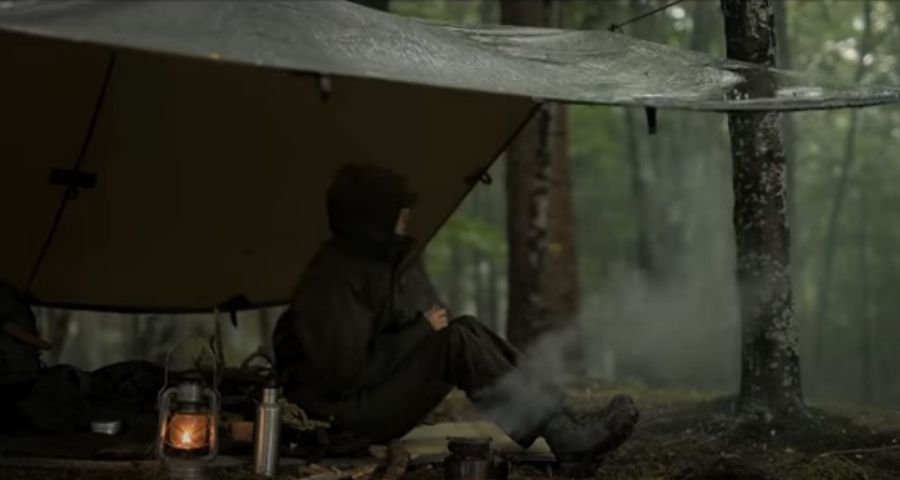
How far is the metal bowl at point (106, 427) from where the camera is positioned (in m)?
4.11

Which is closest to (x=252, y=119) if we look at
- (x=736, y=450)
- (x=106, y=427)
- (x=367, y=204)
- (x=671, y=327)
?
(x=367, y=204)

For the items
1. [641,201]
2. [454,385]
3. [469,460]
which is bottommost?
[469,460]

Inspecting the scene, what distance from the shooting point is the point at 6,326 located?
12.9 feet

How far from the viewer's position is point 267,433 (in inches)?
145

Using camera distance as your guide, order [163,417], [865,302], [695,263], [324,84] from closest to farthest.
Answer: [324,84] → [163,417] → [695,263] → [865,302]

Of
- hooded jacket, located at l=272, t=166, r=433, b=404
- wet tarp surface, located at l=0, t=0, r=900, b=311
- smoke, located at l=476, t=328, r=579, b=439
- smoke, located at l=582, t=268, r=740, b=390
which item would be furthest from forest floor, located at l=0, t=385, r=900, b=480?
smoke, located at l=582, t=268, r=740, b=390

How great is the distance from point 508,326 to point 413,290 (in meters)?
1.53

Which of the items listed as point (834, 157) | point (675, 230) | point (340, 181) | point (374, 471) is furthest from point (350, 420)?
point (834, 157)

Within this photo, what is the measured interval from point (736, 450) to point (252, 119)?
100 inches

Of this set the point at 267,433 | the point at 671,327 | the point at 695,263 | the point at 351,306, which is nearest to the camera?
the point at 267,433

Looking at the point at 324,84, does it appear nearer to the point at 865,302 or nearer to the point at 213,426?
the point at 213,426

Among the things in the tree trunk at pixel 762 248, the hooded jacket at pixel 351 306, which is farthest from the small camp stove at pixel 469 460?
the tree trunk at pixel 762 248

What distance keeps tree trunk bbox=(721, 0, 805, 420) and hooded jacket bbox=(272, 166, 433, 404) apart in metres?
1.67

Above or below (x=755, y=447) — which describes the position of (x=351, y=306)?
above
